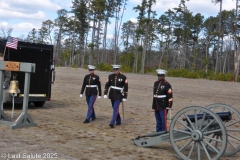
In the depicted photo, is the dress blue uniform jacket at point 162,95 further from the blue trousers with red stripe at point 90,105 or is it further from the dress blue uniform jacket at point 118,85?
the blue trousers with red stripe at point 90,105

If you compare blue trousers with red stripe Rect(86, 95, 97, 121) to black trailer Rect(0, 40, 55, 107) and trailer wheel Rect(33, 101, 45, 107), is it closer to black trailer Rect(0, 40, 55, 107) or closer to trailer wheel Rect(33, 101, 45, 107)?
black trailer Rect(0, 40, 55, 107)

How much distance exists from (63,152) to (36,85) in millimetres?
5959

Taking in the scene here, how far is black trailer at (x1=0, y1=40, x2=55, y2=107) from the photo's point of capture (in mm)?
11875

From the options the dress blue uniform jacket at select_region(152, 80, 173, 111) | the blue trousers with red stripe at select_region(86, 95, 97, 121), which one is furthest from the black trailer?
the dress blue uniform jacket at select_region(152, 80, 173, 111)

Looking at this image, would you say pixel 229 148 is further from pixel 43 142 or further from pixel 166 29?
pixel 166 29

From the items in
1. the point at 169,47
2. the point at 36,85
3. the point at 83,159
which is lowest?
the point at 83,159

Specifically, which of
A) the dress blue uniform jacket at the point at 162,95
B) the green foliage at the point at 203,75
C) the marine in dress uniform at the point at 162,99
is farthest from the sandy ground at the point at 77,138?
the green foliage at the point at 203,75

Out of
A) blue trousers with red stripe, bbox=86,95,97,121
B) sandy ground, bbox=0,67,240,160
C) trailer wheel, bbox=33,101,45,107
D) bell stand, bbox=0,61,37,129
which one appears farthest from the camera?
trailer wheel, bbox=33,101,45,107

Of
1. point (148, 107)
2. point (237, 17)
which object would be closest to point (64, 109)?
point (148, 107)

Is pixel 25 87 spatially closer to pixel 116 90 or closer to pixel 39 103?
pixel 116 90

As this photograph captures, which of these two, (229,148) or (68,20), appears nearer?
(229,148)

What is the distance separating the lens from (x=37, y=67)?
40.4ft

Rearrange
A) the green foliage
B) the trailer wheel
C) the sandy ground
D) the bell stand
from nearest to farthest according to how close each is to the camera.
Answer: the sandy ground, the bell stand, the trailer wheel, the green foliage

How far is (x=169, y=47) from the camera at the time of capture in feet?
248
